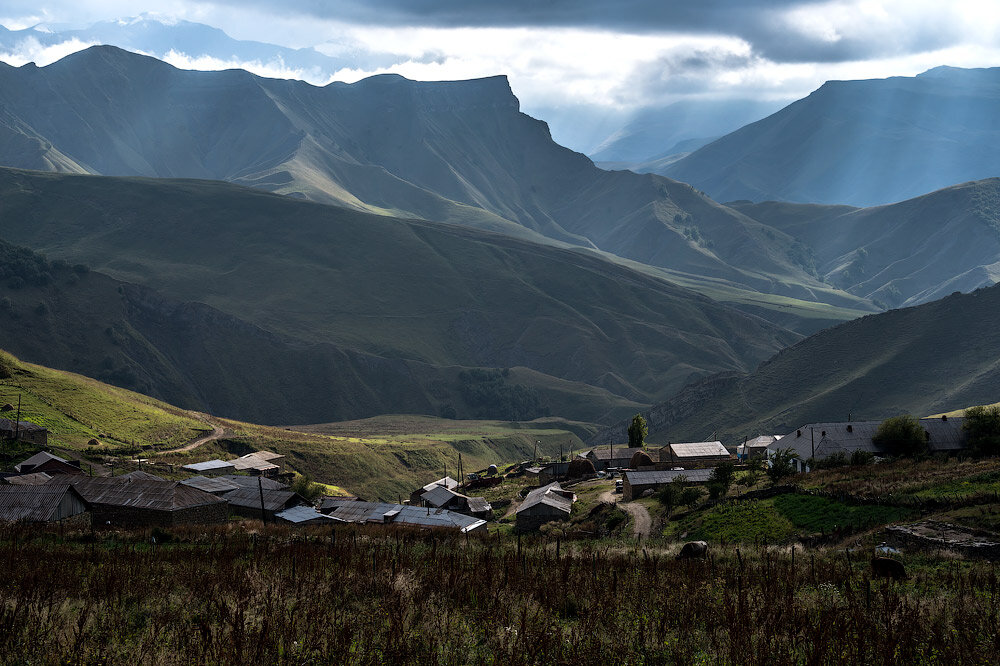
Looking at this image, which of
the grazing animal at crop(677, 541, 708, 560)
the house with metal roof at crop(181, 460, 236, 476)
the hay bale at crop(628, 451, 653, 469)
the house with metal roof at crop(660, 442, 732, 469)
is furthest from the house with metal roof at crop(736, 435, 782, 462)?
the grazing animal at crop(677, 541, 708, 560)

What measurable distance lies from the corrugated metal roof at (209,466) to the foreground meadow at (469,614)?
63920 mm

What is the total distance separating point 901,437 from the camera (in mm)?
57812

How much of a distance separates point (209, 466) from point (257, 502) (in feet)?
93.9

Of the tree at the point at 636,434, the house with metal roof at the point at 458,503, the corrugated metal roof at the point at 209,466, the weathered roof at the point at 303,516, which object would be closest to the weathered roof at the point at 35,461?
the corrugated metal roof at the point at 209,466

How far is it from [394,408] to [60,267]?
8435cm

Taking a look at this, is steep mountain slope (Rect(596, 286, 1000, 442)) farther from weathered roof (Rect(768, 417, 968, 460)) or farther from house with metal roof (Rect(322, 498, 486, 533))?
house with metal roof (Rect(322, 498, 486, 533))

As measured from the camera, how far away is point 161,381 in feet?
579

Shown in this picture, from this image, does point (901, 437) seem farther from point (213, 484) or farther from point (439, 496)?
point (213, 484)

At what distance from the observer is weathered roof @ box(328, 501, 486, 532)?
158 ft

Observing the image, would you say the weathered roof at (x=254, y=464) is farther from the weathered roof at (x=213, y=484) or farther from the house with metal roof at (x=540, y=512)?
the house with metal roof at (x=540, y=512)

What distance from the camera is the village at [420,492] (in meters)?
42.8

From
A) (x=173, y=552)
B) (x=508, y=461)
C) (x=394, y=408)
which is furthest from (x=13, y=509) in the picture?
(x=394, y=408)

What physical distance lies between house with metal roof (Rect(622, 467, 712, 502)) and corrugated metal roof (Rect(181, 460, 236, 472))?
139ft

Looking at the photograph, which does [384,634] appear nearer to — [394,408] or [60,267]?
[394,408]
